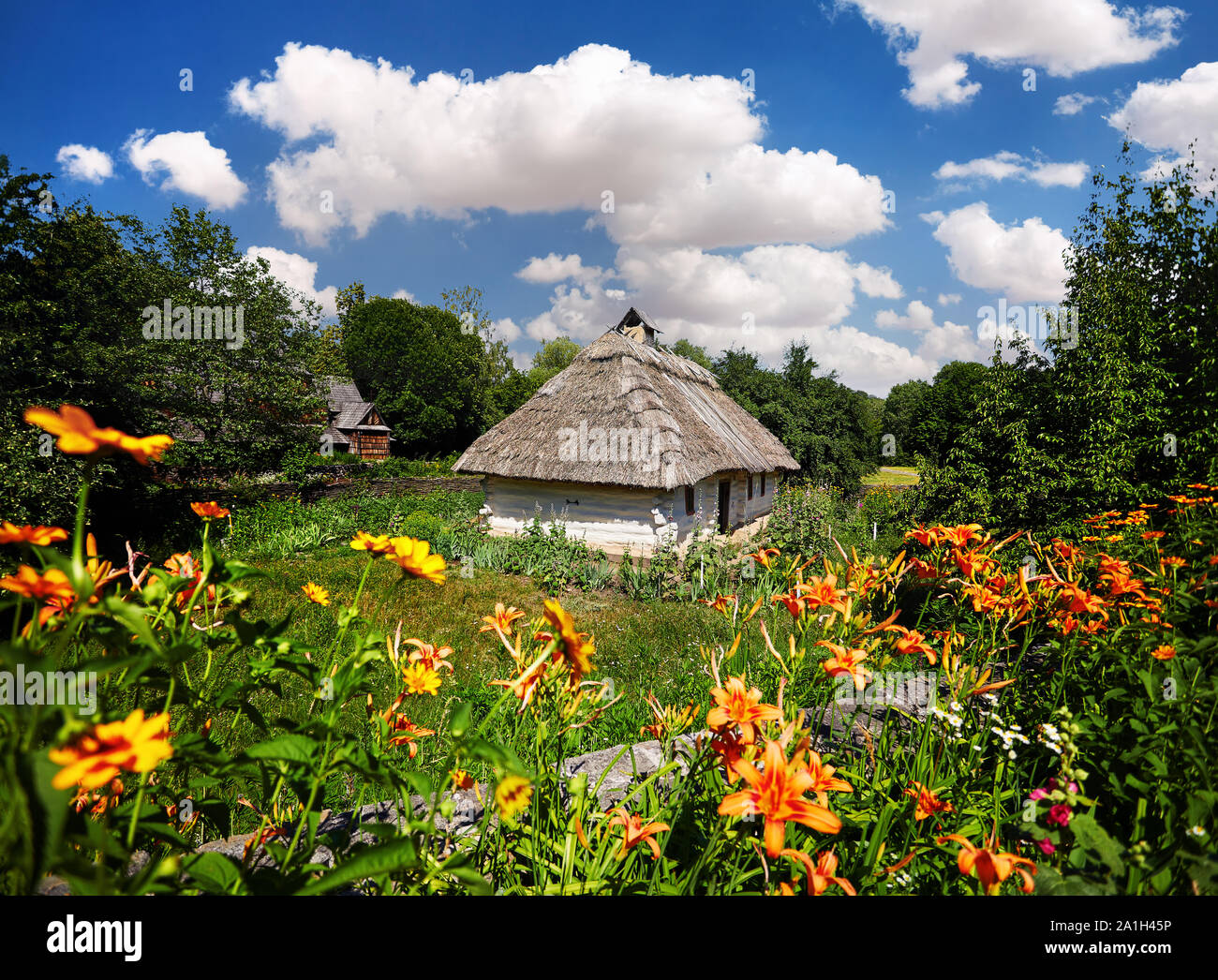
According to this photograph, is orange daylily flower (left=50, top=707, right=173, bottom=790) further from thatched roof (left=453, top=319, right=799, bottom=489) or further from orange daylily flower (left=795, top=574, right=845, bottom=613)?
thatched roof (left=453, top=319, right=799, bottom=489)

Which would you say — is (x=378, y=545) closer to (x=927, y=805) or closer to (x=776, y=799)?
(x=776, y=799)

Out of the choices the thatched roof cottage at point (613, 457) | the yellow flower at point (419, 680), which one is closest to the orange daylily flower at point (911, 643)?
the yellow flower at point (419, 680)

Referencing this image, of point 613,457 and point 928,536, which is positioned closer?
point 928,536

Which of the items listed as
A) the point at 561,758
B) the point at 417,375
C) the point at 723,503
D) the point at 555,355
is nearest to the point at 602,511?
the point at 723,503

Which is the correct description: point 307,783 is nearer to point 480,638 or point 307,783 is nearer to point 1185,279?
point 480,638

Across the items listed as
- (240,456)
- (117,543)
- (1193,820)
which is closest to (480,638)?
(1193,820)

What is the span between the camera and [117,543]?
27.7 feet

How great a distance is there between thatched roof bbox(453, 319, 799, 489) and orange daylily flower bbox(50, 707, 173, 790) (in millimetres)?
9559

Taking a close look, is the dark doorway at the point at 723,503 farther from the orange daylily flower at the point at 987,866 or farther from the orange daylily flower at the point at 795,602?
the orange daylily flower at the point at 987,866

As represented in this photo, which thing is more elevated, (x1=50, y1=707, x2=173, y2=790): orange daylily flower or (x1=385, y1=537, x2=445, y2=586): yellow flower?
(x1=385, y1=537, x2=445, y2=586): yellow flower

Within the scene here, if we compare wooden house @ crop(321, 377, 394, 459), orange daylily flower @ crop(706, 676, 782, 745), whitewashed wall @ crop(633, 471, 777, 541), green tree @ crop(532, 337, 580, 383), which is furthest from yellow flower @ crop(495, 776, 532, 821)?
green tree @ crop(532, 337, 580, 383)

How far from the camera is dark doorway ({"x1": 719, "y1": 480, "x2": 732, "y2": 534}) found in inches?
575

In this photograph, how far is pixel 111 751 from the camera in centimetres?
62

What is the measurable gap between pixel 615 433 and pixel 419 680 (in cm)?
1018
